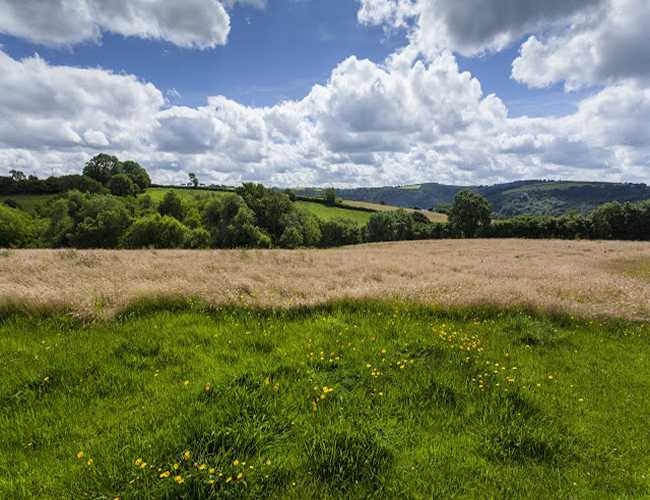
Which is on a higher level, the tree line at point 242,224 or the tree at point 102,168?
the tree at point 102,168

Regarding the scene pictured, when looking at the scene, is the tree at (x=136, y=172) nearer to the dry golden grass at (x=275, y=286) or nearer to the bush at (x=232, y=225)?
the bush at (x=232, y=225)

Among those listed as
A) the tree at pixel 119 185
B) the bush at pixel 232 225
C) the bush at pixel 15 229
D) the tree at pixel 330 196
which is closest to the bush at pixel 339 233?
the bush at pixel 232 225

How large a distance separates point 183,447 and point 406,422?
2979 mm

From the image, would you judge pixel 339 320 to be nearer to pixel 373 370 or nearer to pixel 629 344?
pixel 373 370

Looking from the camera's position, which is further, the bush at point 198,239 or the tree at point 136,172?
the tree at point 136,172

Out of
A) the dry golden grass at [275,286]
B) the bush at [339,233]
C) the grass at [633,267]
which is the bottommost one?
the bush at [339,233]

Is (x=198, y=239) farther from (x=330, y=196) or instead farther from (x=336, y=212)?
(x=330, y=196)

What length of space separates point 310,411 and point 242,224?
6578 cm

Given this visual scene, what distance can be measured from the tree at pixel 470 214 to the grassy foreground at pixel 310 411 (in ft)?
257

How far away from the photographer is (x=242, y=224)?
224 feet

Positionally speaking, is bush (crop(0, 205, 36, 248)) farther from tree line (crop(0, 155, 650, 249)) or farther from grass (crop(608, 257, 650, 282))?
grass (crop(608, 257, 650, 282))

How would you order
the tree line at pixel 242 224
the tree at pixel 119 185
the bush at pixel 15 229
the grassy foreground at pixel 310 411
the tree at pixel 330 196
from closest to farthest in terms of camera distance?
the grassy foreground at pixel 310 411 < the tree line at pixel 242 224 < the bush at pixel 15 229 < the tree at pixel 119 185 < the tree at pixel 330 196

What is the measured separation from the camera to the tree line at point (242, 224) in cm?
6651

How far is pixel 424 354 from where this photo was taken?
686 centimetres
